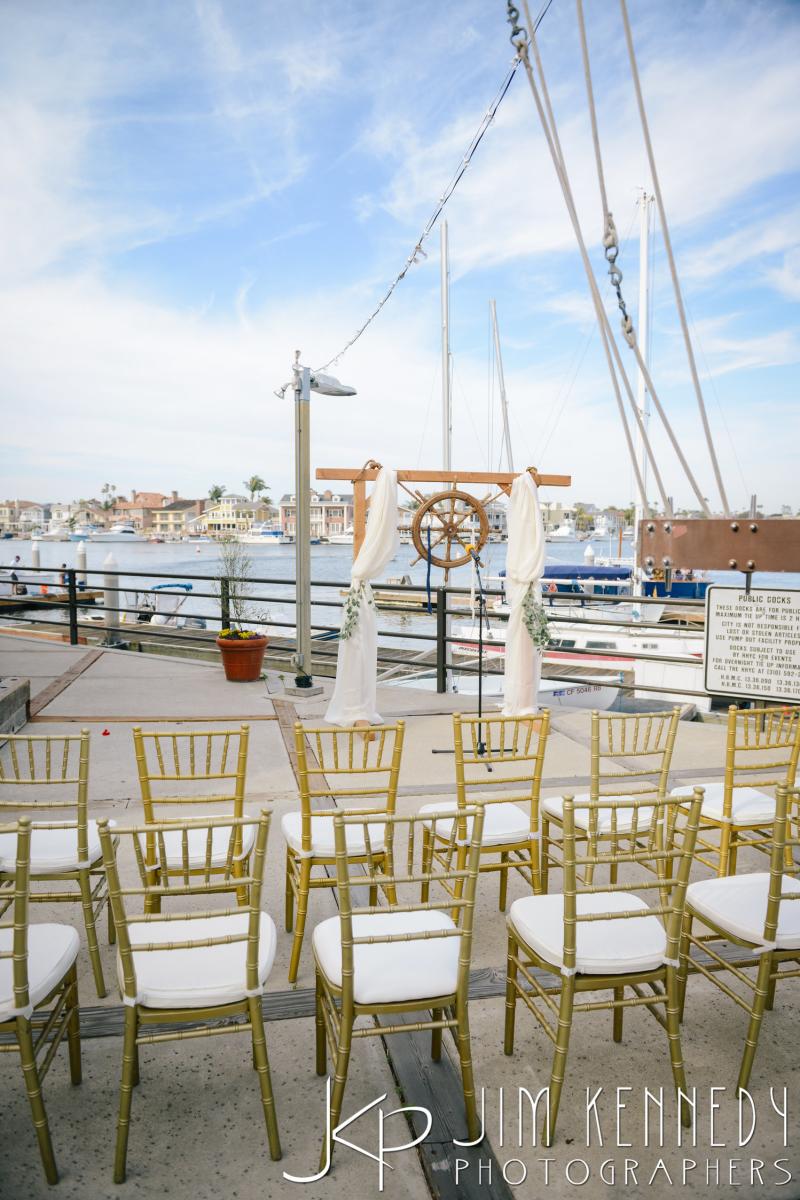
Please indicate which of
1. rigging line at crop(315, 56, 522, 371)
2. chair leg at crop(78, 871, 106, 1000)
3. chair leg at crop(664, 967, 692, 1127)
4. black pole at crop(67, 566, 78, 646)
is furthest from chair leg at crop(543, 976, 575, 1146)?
black pole at crop(67, 566, 78, 646)

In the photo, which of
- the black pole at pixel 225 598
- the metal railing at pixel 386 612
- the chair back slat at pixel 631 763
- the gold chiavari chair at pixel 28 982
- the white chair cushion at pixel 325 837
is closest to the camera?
the gold chiavari chair at pixel 28 982

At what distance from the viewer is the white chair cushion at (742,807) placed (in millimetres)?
3032

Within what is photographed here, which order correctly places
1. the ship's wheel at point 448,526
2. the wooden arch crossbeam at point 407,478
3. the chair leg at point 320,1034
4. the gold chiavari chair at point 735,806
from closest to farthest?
the chair leg at point 320,1034
the gold chiavari chair at point 735,806
the wooden arch crossbeam at point 407,478
the ship's wheel at point 448,526

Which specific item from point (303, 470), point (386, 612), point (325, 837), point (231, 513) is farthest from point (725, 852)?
point (231, 513)

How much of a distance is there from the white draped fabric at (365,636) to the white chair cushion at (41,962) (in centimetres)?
354

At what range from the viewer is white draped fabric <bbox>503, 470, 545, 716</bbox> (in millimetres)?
5684

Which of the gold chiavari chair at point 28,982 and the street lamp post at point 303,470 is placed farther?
the street lamp post at point 303,470

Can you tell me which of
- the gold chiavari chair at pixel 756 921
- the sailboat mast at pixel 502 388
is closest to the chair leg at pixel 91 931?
the gold chiavari chair at pixel 756 921

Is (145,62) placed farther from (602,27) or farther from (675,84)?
(675,84)

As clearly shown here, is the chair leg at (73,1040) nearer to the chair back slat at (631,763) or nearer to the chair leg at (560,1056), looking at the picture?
the chair leg at (560,1056)

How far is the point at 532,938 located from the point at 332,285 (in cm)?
1466

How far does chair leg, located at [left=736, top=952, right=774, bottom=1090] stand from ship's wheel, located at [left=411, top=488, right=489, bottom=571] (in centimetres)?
440

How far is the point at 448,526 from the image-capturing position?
6.63 m

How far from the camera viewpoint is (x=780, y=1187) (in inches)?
68.4
